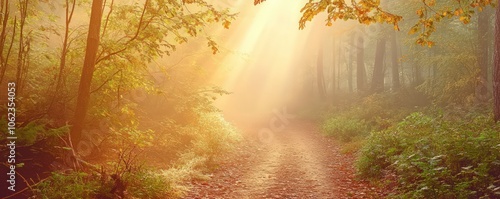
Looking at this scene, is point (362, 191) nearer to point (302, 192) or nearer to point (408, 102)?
point (302, 192)

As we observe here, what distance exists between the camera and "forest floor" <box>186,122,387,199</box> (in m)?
7.84

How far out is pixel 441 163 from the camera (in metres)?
6.66

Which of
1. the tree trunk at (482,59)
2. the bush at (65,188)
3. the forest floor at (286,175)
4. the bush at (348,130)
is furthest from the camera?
the tree trunk at (482,59)

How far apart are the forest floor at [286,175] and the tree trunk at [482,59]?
8.01 m

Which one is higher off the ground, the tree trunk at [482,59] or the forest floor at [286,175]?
the tree trunk at [482,59]

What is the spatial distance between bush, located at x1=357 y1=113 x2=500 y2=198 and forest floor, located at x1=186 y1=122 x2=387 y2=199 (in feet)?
2.34

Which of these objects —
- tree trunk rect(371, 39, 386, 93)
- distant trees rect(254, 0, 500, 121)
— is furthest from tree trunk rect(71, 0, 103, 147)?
tree trunk rect(371, 39, 386, 93)

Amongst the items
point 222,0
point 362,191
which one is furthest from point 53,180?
point 222,0

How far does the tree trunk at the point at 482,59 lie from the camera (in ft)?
53.2

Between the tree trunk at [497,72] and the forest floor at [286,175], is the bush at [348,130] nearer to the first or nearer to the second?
the forest floor at [286,175]

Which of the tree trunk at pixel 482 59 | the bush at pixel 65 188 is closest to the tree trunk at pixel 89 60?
the bush at pixel 65 188

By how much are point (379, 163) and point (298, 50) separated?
33.7m

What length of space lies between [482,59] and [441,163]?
13490 millimetres

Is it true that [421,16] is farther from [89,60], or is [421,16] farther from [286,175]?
[286,175]
